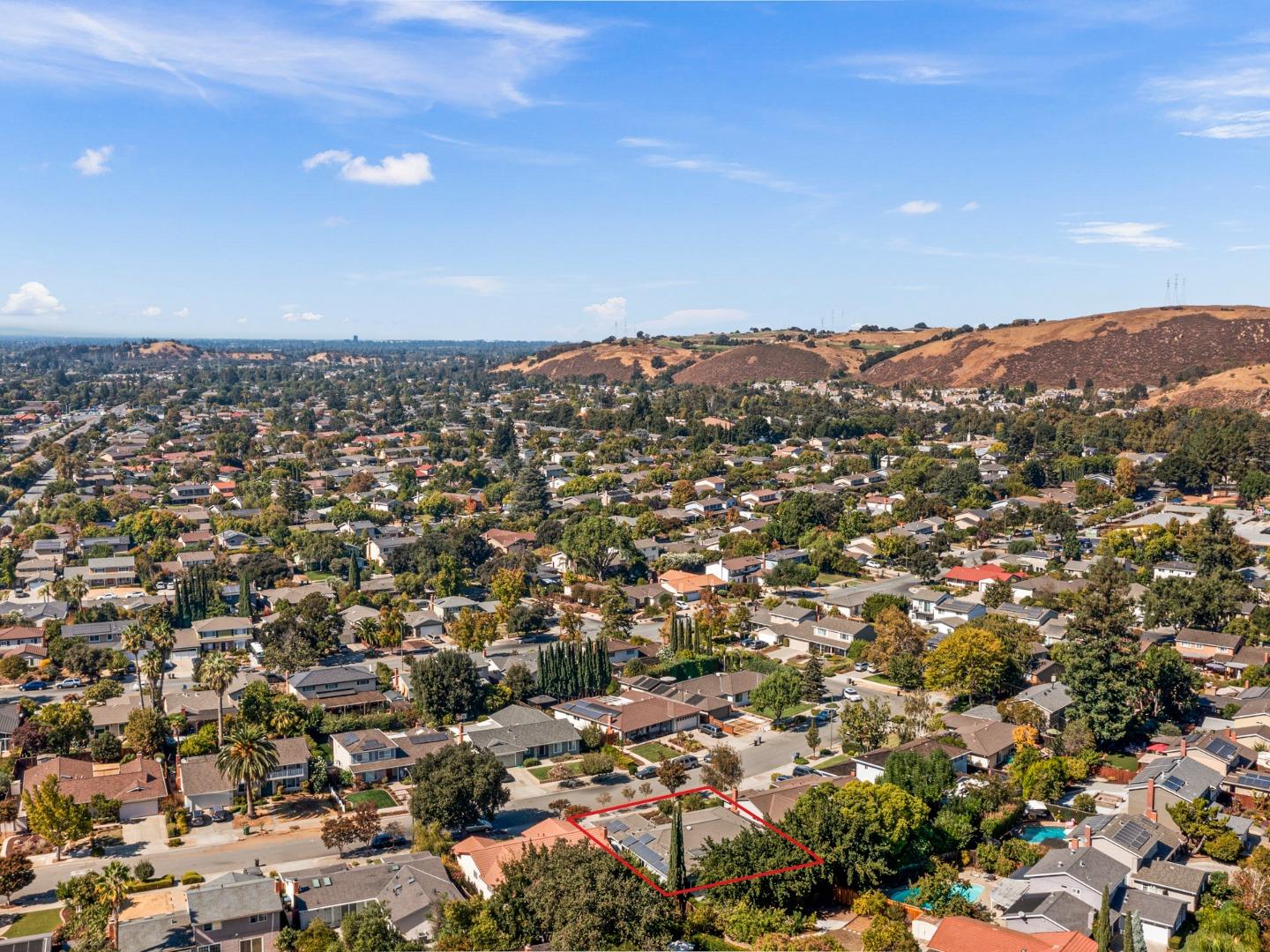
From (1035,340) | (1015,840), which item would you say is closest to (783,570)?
(1015,840)

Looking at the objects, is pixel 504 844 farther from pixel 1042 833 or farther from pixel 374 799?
pixel 1042 833

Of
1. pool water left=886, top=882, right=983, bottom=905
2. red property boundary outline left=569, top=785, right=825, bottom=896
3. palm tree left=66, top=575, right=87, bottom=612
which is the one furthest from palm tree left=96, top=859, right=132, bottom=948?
palm tree left=66, top=575, right=87, bottom=612

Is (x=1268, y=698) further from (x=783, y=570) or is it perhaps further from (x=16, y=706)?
(x=16, y=706)

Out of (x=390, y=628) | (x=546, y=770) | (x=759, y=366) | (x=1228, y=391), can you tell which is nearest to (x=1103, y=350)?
(x=1228, y=391)

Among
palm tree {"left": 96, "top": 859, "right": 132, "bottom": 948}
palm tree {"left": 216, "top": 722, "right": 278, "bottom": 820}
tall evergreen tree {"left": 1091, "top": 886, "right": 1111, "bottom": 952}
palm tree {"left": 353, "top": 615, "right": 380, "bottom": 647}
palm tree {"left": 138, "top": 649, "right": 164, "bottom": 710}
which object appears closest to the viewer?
tall evergreen tree {"left": 1091, "top": 886, "right": 1111, "bottom": 952}

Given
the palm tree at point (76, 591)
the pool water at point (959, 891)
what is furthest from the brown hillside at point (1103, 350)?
the pool water at point (959, 891)

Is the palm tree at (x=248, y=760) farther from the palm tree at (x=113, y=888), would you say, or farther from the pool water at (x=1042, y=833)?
the pool water at (x=1042, y=833)

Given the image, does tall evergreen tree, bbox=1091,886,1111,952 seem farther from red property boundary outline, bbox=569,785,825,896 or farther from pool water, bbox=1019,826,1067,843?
pool water, bbox=1019,826,1067,843
